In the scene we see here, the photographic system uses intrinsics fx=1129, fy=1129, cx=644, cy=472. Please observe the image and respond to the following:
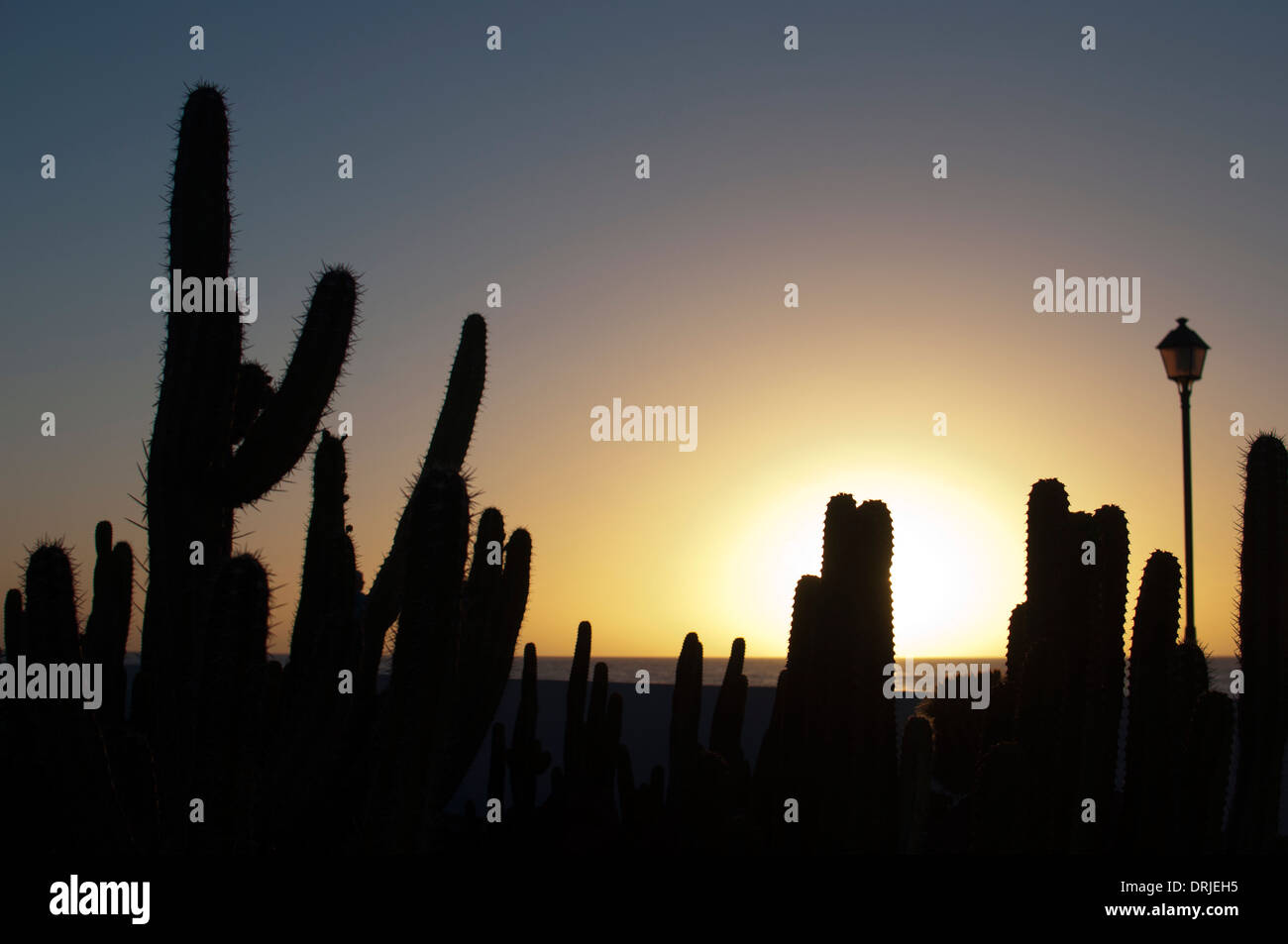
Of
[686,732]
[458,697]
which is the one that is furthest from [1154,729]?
[458,697]

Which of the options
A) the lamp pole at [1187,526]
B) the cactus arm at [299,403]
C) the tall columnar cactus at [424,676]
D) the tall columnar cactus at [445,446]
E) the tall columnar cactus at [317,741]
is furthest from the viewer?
the lamp pole at [1187,526]

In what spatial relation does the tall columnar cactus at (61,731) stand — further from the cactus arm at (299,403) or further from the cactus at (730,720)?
the cactus at (730,720)

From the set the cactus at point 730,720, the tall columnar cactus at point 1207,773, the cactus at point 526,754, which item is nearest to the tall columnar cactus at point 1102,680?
the tall columnar cactus at point 1207,773

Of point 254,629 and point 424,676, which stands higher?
point 254,629

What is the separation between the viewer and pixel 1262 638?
5.50 m

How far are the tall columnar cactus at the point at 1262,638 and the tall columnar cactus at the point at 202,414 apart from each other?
4739 mm

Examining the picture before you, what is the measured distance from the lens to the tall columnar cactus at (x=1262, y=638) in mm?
5469

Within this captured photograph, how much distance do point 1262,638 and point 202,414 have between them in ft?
17.7

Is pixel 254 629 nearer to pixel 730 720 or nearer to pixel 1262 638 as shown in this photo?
pixel 730 720

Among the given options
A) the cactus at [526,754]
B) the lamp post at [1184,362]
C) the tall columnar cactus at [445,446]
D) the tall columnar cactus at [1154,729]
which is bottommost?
the cactus at [526,754]

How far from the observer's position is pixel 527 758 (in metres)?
8.16

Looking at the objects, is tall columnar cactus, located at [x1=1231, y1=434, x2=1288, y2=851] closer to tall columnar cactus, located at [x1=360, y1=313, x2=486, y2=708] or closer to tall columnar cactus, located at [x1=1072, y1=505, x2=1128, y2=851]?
tall columnar cactus, located at [x1=1072, y1=505, x2=1128, y2=851]
